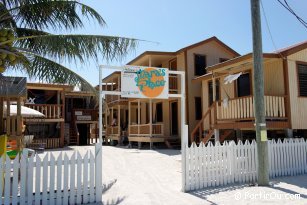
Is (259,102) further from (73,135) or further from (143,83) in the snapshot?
(73,135)

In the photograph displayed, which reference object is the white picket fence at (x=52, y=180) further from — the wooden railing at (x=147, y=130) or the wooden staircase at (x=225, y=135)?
the wooden railing at (x=147, y=130)

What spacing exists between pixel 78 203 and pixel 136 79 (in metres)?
3.30

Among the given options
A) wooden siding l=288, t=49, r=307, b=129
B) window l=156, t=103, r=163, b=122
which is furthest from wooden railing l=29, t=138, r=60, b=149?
wooden siding l=288, t=49, r=307, b=129

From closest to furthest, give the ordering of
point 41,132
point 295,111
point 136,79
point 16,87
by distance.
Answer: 1. point 136,79
2. point 16,87
3. point 295,111
4. point 41,132

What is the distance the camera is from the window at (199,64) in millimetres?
22547

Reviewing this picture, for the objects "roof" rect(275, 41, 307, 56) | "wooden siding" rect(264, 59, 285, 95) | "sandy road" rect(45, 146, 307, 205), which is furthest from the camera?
"wooden siding" rect(264, 59, 285, 95)

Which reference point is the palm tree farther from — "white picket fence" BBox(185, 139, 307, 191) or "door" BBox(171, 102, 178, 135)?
"door" BBox(171, 102, 178, 135)

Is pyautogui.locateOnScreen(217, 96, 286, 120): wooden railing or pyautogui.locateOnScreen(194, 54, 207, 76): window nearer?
pyautogui.locateOnScreen(217, 96, 286, 120): wooden railing

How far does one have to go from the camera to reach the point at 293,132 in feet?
50.2

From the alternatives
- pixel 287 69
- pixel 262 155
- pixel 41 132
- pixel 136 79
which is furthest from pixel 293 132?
pixel 41 132

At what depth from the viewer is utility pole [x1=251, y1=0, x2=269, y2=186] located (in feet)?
29.8

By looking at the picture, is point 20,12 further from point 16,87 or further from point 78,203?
point 78,203

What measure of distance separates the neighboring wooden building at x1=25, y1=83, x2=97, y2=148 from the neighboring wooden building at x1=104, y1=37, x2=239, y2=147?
5331 millimetres

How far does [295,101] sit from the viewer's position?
14266 mm
